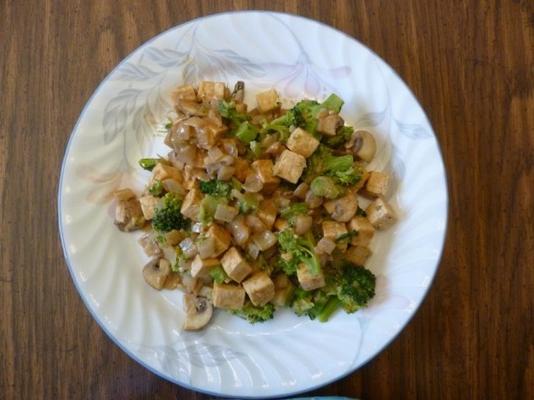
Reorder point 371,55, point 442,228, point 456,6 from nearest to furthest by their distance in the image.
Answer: point 442,228, point 371,55, point 456,6

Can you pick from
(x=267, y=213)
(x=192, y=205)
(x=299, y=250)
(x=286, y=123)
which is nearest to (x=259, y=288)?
(x=299, y=250)

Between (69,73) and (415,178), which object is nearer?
(415,178)

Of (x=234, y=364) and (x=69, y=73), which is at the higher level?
(x=69, y=73)

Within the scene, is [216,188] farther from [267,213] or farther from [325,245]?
[325,245]

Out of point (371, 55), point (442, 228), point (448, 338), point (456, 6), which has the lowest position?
point (448, 338)

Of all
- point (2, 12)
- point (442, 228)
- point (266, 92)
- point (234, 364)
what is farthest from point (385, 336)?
point (2, 12)

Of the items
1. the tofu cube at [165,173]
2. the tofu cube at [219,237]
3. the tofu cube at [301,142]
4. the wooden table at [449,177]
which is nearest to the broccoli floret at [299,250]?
the tofu cube at [219,237]

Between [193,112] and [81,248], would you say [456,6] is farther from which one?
[81,248]
